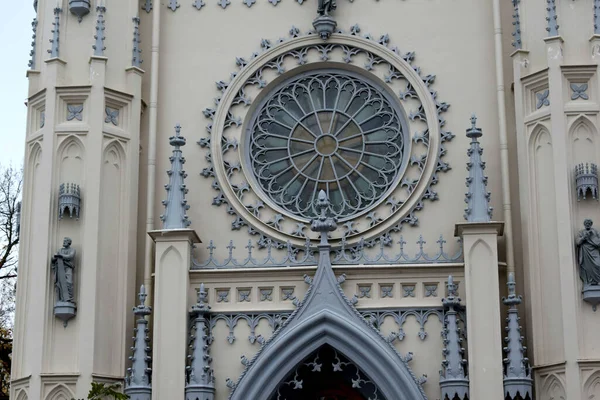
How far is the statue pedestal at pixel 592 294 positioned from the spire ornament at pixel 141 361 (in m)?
7.24

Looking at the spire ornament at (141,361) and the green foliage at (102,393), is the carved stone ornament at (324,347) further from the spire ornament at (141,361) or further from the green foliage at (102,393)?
the green foliage at (102,393)

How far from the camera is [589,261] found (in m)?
21.5

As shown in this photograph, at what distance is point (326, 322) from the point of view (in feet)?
72.1

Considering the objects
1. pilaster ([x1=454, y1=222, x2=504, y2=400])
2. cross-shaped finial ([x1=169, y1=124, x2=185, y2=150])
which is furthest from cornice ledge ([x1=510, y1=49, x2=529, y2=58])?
cross-shaped finial ([x1=169, y1=124, x2=185, y2=150])

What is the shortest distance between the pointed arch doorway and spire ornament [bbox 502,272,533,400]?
2.22m

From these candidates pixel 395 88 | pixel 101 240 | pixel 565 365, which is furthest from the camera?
pixel 395 88

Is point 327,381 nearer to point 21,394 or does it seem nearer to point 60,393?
point 60,393

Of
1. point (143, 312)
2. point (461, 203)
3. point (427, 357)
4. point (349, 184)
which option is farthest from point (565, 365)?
point (143, 312)

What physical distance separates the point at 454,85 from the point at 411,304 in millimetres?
4329

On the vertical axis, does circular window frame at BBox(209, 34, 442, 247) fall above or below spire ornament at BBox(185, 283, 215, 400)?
above

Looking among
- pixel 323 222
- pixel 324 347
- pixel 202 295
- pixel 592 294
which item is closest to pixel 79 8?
pixel 202 295

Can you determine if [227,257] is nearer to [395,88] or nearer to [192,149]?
[192,149]

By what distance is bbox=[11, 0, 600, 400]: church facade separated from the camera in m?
21.8

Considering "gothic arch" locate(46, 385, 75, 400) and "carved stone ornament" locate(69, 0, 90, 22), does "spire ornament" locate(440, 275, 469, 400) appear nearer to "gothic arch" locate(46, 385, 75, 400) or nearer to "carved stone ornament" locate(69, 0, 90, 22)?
"gothic arch" locate(46, 385, 75, 400)
